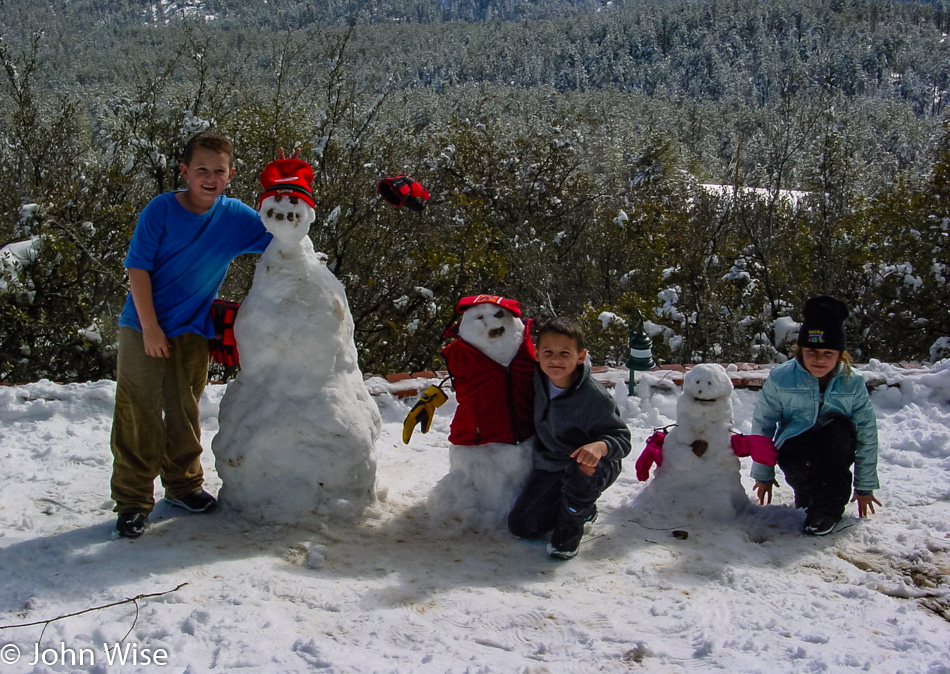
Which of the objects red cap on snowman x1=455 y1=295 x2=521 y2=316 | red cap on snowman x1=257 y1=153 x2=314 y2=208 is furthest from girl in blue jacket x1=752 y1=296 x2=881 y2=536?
red cap on snowman x1=257 y1=153 x2=314 y2=208

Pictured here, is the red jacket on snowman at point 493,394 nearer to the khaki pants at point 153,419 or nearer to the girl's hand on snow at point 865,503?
the khaki pants at point 153,419

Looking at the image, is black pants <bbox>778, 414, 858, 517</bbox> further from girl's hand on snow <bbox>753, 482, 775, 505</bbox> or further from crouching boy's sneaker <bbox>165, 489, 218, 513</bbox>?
crouching boy's sneaker <bbox>165, 489, 218, 513</bbox>

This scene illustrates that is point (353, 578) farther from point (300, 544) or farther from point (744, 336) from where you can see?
point (744, 336)

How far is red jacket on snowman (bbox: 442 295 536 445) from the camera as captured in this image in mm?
2906

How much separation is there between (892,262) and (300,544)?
779 centimetres

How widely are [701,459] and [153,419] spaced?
2.23 meters

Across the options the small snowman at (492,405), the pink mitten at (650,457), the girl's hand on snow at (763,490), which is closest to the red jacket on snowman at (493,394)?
the small snowman at (492,405)

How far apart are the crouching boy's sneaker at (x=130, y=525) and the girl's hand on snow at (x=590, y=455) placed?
1651 millimetres

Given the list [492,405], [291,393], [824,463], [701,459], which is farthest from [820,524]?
[291,393]

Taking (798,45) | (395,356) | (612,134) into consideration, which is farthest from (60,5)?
(395,356)

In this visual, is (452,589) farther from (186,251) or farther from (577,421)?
(186,251)

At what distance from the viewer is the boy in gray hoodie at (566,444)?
2.69 metres

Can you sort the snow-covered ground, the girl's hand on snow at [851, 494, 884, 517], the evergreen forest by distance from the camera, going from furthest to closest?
the evergreen forest, the girl's hand on snow at [851, 494, 884, 517], the snow-covered ground

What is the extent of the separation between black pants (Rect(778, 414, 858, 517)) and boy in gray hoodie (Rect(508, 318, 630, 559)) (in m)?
0.80
